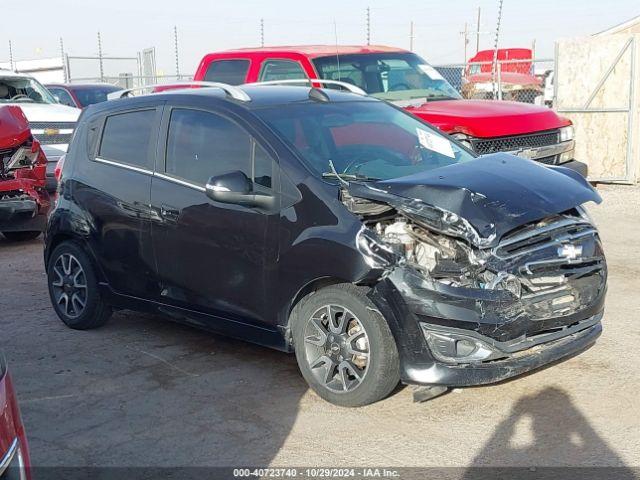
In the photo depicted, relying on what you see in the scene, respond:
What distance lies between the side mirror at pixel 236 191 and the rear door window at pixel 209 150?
4.0 inches

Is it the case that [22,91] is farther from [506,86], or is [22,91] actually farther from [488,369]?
[506,86]

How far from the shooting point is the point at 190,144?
5.84 m

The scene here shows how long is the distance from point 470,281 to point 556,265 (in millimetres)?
562

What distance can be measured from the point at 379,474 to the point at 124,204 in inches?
115

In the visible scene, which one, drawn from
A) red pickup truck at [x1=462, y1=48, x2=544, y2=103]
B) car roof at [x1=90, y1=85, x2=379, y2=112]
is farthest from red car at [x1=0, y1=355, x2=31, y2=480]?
red pickup truck at [x1=462, y1=48, x2=544, y2=103]

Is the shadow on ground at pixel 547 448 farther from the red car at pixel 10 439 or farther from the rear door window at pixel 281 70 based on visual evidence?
the rear door window at pixel 281 70

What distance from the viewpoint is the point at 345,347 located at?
16.1ft

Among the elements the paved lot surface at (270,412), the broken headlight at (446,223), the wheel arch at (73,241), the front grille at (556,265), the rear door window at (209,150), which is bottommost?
the paved lot surface at (270,412)

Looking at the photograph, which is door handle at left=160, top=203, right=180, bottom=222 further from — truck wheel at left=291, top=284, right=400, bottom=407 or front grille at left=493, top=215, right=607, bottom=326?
front grille at left=493, top=215, right=607, bottom=326

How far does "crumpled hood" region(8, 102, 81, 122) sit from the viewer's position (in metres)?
12.4

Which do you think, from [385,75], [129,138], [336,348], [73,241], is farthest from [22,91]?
[336,348]

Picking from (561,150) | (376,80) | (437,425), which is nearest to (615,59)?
(561,150)

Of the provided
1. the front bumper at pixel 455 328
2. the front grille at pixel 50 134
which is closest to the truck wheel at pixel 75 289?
the front bumper at pixel 455 328

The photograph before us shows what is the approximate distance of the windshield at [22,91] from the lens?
42.2 ft
